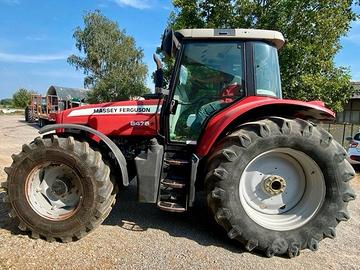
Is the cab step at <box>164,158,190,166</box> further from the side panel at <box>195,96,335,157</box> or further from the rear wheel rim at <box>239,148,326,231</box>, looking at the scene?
the rear wheel rim at <box>239,148,326,231</box>

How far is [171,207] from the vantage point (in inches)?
152

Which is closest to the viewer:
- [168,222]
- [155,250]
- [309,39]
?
[155,250]

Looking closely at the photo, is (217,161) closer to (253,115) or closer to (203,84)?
(253,115)

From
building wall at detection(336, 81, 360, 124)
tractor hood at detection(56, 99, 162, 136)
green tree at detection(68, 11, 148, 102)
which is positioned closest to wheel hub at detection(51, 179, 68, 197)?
tractor hood at detection(56, 99, 162, 136)

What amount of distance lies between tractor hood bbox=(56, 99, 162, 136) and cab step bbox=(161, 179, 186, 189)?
70cm

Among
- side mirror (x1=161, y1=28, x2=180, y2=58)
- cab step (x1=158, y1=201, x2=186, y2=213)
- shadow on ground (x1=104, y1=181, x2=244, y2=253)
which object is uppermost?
side mirror (x1=161, y1=28, x2=180, y2=58)

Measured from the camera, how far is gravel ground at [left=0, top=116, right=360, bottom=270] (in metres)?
3.37

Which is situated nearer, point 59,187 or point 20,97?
point 59,187

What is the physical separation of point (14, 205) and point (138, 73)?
3171 centimetres

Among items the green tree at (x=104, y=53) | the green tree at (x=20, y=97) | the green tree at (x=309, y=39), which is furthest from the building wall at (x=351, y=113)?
the green tree at (x=20, y=97)

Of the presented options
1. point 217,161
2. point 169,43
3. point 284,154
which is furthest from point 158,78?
point 284,154

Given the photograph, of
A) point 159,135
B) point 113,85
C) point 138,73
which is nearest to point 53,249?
point 159,135

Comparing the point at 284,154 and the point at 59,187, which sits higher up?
the point at 284,154

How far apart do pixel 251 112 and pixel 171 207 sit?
1.46 metres
